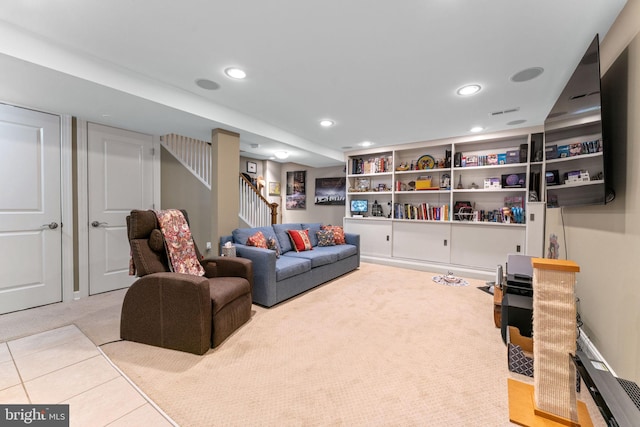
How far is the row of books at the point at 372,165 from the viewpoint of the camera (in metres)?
5.22

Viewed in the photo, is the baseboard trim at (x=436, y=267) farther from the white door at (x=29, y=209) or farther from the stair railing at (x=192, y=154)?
the white door at (x=29, y=209)

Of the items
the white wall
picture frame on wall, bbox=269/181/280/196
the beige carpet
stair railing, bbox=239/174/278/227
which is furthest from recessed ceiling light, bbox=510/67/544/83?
picture frame on wall, bbox=269/181/280/196

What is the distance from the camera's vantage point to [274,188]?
6602 millimetres

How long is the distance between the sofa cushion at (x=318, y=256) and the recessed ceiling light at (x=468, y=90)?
8.06ft

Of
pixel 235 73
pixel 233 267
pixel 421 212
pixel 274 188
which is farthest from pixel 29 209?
pixel 421 212

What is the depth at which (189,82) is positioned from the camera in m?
2.51

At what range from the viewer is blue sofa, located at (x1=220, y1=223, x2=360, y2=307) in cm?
285

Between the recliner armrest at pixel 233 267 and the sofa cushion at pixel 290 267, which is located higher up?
the recliner armrest at pixel 233 267

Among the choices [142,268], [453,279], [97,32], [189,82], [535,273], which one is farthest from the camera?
[453,279]

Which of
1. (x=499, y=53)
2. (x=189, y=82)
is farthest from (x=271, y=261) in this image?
(x=499, y=53)

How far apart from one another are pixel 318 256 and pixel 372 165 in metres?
2.61

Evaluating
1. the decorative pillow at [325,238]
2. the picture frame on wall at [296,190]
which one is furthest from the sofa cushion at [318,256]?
the picture frame on wall at [296,190]

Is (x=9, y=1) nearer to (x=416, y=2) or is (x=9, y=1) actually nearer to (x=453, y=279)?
(x=416, y=2)

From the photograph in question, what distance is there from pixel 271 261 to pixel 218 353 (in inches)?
40.2
